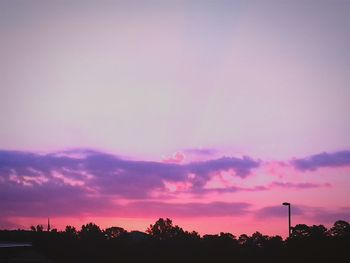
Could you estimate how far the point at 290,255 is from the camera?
43.4 m

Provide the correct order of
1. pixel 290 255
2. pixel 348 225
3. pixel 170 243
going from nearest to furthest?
pixel 290 255 → pixel 170 243 → pixel 348 225

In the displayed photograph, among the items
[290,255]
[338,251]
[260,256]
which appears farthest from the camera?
[260,256]

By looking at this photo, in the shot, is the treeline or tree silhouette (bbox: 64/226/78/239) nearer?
the treeline

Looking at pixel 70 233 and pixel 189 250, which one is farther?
pixel 70 233

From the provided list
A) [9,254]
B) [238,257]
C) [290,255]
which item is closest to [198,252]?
[238,257]

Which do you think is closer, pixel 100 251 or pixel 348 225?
pixel 100 251

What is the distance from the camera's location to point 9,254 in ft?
148

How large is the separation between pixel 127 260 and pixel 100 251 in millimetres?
3904

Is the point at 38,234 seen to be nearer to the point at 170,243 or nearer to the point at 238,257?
the point at 170,243

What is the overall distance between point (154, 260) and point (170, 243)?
597cm

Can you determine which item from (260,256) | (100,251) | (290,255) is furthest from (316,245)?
(100,251)

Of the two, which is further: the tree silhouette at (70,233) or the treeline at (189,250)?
the tree silhouette at (70,233)

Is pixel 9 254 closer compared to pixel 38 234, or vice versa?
pixel 9 254

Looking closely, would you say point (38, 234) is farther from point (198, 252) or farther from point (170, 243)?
point (198, 252)
